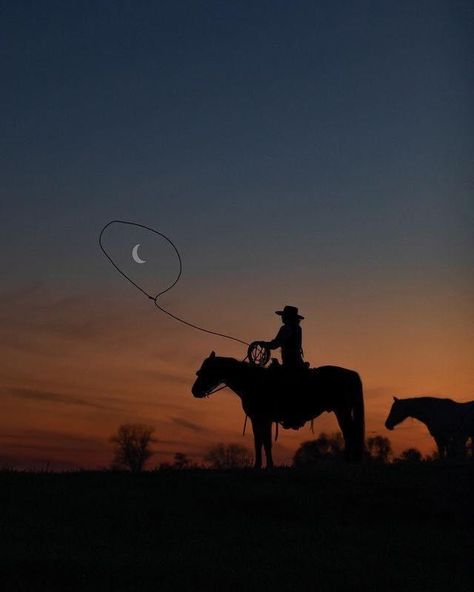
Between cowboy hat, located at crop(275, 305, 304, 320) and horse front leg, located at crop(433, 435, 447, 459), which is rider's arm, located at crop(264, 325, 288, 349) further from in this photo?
horse front leg, located at crop(433, 435, 447, 459)

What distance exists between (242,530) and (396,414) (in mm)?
14221

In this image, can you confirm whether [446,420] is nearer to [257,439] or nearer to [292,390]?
[292,390]

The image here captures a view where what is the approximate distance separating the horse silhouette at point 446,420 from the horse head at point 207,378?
8881 millimetres

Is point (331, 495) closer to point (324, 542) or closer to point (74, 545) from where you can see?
point (324, 542)

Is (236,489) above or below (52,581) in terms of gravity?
above

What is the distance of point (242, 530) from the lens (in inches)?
595

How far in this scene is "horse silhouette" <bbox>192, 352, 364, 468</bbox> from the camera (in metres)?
20.6

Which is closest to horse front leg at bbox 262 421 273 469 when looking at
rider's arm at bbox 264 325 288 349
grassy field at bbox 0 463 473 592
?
grassy field at bbox 0 463 473 592

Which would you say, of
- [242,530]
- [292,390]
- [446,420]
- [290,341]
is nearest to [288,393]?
[292,390]

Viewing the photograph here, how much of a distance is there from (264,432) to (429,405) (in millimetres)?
9090

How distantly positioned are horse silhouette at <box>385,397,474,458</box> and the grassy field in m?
8.36

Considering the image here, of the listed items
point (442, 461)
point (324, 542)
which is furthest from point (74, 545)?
point (442, 461)

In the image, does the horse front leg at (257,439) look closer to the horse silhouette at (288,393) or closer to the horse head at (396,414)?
the horse silhouette at (288,393)

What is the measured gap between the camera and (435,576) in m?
12.7
